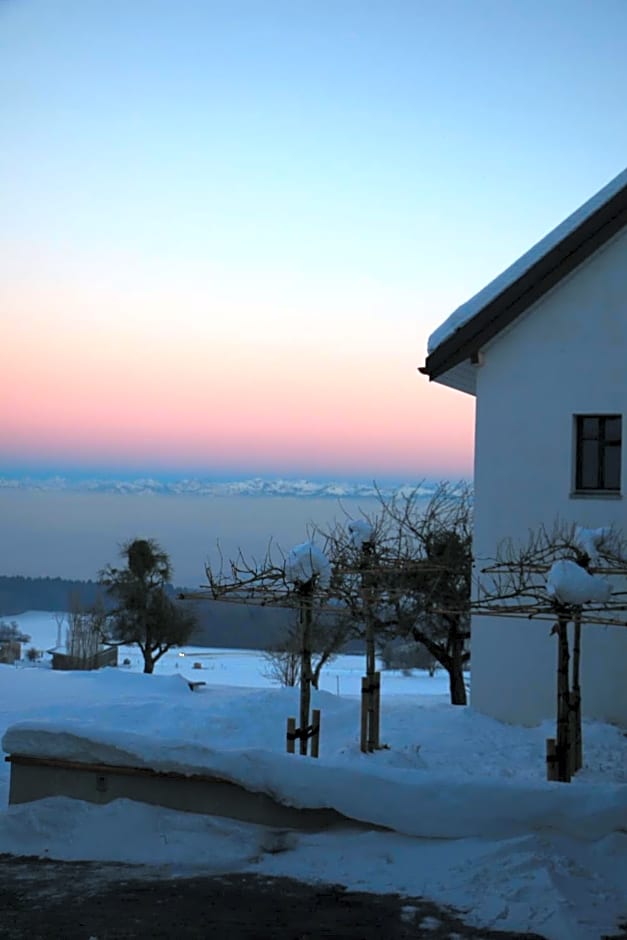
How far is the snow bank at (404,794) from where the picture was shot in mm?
7410

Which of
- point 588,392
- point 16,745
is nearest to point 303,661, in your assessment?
point 16,745

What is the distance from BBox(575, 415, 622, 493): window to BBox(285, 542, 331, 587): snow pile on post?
19.1 ft

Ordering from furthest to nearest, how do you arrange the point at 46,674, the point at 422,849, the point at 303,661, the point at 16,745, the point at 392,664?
the point at 392,664 < the point at 46,674 < the point at 303,661 < the point at 16,745 < the point at 422,849

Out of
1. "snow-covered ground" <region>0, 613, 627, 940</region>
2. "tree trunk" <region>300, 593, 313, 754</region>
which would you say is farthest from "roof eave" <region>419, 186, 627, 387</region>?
"snow-covered ground" <region>0, 613, 627, 940</region>

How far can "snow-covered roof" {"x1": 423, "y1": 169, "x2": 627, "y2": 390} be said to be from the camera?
14.9 m

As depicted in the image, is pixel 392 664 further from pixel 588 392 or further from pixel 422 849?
pixel 422 849

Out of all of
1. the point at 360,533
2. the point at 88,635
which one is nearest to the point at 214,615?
the point at 88,635

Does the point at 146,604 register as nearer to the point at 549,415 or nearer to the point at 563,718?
the point at 549,415

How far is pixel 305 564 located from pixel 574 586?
9.93ft

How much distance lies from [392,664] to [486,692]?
3622cm

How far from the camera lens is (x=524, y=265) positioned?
51.4 ft

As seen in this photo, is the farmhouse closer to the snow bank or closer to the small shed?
the snow bank

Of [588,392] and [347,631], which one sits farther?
[347,631]

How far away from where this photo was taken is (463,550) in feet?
77.5
